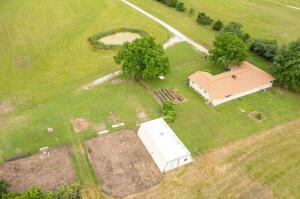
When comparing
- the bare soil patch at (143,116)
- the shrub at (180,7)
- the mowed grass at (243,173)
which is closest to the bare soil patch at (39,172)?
the mowed grass at (243,173)

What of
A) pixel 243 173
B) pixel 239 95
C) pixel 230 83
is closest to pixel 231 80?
pixel 230 83

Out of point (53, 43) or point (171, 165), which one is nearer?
point (171, 165)

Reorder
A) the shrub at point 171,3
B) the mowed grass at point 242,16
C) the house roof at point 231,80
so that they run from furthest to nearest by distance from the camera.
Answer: the shrub at point 171,3
the mowed grass at point 242,16
the house roof at point 231,80

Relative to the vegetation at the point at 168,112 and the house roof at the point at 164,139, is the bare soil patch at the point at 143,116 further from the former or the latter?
the house roof at the point at 164,139

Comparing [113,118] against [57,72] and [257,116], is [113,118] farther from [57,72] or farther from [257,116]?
[257,116]

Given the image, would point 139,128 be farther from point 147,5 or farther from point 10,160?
point 147,5

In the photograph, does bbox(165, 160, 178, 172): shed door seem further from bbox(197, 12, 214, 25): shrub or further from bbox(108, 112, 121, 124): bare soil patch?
bbox(197, 12, 214, 25): shrub
